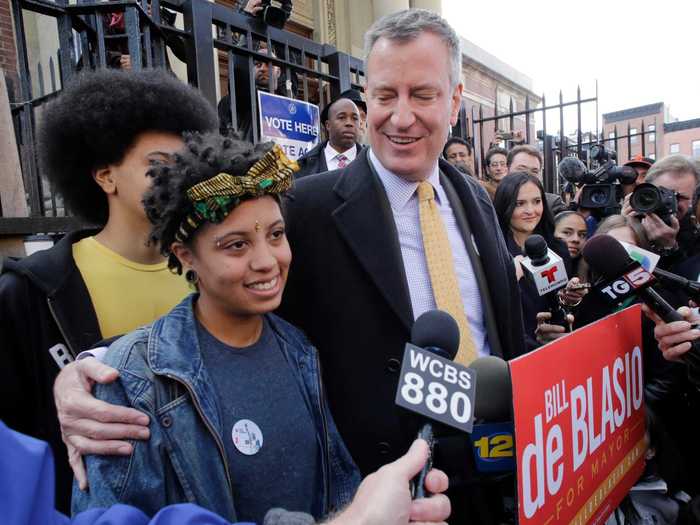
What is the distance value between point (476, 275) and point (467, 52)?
14.6m

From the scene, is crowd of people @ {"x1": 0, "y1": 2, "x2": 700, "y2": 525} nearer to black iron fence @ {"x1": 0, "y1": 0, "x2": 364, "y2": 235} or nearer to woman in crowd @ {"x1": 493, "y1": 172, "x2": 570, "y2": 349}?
black iron fence @ {"x1": 0, "y1": 0, "x2": 364, "y2": 235}

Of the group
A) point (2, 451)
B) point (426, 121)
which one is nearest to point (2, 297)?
point (2, 451)

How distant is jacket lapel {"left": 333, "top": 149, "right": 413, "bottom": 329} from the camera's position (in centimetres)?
171

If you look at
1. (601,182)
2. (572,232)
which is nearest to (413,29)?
(572,232)

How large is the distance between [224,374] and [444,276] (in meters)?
0.81

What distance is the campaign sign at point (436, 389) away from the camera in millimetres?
Answer: 995

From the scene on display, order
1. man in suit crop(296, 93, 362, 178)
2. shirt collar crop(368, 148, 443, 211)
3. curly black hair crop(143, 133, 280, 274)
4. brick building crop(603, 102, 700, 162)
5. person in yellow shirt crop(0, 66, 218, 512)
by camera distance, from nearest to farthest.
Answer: curly black hair crop(143, 133, 280, 274), person in yellow shirt crop(0, 66, 218, 512), shirt collar crop(368, 148, 443, 211), man in suit crop(296, 93, 362, 178), brick building crop(603, 102, 700, 162)

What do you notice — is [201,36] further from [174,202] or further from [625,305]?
[625,305]

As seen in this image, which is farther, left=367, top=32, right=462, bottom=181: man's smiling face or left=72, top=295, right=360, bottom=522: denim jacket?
left=367, top=32, right=462, bottom=181: man's smiling face

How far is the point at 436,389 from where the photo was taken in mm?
1025

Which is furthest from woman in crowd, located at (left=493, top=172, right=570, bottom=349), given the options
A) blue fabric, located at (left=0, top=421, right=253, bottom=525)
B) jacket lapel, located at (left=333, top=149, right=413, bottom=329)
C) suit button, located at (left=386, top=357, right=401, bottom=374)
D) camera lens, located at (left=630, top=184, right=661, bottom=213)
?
blue fabric, located at (left=0, top=421, right=253, bottom=525)

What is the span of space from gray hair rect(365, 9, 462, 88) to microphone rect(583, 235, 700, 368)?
2.63 ft

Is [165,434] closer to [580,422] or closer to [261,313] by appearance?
[261,313]

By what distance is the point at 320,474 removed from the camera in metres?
1.45
